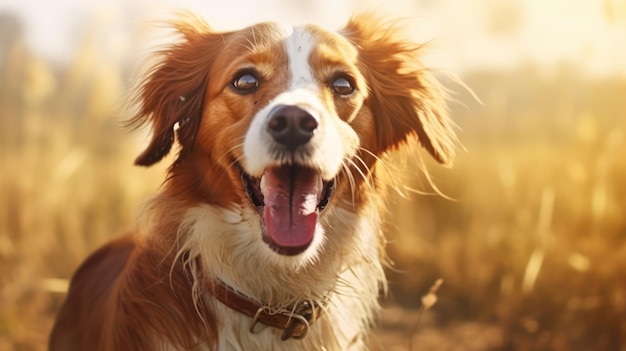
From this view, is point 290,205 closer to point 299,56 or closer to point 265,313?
point 265,313

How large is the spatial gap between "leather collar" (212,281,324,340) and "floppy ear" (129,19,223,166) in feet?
2.10

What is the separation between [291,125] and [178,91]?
35.0 inches

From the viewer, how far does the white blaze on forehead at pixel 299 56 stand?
3373 millimetres

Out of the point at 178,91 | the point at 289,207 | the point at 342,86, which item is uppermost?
the point at 342,86

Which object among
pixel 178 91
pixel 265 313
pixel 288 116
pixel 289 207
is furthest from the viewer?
pixel 178 91

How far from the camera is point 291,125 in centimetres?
300

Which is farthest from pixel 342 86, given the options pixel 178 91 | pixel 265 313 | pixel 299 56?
pixel 265 313

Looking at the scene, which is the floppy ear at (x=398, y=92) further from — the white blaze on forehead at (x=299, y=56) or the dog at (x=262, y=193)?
the white blaze on forehead at (x=299, y=56)

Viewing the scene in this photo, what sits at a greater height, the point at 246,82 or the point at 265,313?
the point at 246,82

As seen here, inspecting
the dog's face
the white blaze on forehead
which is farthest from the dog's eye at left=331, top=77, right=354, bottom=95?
the white blaze on forehead

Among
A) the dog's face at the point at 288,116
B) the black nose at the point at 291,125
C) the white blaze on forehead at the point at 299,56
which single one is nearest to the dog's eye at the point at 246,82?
the dog's face at the point at 288,116

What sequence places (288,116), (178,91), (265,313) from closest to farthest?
(288,116) < (265,313) < (178,91)

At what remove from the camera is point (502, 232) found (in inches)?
248

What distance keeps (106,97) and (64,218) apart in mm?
1066
